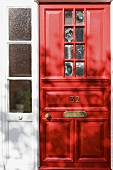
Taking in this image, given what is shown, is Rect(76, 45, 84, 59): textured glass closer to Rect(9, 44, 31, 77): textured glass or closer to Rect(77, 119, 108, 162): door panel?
Rect(9, 44, 31, 77): textured glass

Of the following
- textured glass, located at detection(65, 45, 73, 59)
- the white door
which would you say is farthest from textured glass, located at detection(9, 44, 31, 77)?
textured glass, located at detection(65, 45, 73, 59)

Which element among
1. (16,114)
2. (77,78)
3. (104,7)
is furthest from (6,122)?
(104,7)

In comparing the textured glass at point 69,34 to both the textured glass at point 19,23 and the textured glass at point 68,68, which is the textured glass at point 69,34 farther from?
the textured glass at point 19,23

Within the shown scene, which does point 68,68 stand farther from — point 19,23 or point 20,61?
point 19,23

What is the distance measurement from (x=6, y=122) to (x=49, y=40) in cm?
148

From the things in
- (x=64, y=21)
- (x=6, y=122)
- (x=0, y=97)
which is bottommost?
(x=6, y=122)

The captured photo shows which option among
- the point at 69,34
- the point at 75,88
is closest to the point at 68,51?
the point at 69,34

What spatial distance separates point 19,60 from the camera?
6438mm

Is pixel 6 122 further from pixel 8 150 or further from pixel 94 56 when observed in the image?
pixel 94 56

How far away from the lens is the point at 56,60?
21.0 ft

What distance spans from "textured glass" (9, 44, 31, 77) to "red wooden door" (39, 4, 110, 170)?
22cm

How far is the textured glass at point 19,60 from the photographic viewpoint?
6.41 meters

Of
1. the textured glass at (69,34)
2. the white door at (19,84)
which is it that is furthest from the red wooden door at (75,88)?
the white door at (19,84)

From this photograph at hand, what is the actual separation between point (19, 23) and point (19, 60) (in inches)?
23.3
